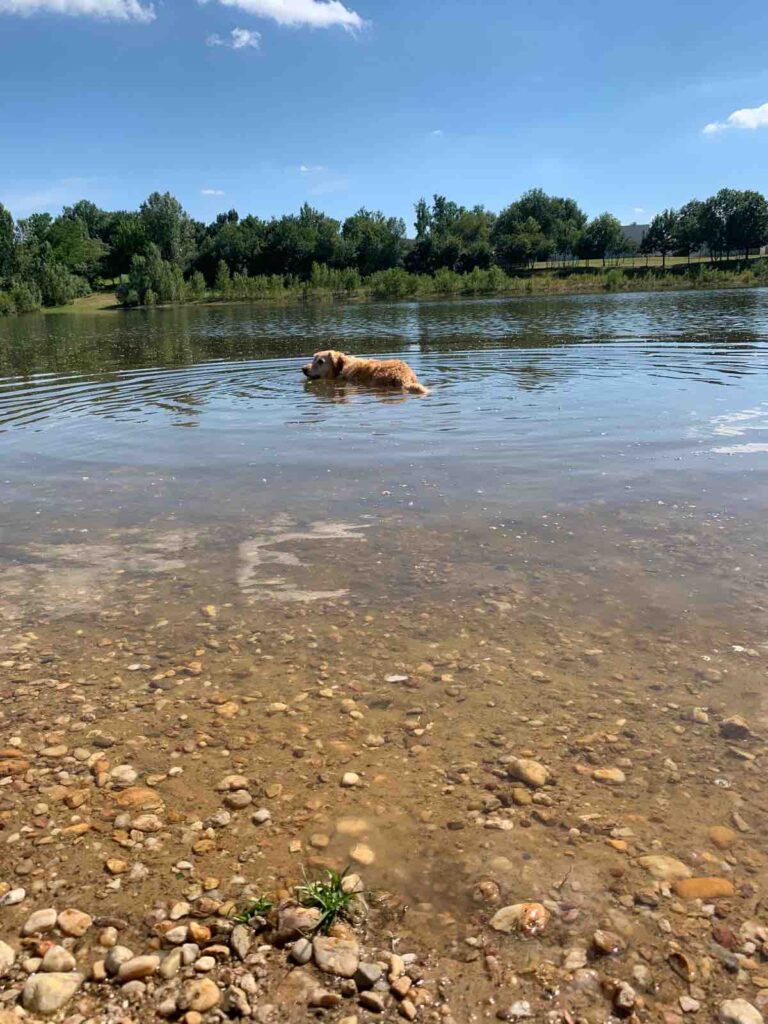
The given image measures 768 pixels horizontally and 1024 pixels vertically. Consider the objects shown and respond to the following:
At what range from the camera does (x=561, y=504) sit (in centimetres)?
743

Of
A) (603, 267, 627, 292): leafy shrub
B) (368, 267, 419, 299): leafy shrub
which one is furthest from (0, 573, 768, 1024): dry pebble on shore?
(603, 267, 627, 292): leafy shrub

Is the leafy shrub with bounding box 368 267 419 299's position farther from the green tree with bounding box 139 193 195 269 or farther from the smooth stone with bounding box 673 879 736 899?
the smooth stone with bounding box 673 879 736 899

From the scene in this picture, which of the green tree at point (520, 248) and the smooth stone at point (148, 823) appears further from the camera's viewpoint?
the green tree at point (520, 248)

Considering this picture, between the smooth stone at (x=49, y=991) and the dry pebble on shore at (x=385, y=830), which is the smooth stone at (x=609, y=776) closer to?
the dry pebble on shore at (x=385, y=830)

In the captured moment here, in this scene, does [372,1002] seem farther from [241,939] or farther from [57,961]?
[57,961]

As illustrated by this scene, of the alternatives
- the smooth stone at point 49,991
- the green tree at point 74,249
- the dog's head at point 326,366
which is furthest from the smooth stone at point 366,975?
the green tree at point 74,249

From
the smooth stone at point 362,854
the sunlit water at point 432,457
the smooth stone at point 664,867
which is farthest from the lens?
the sunlit water at point 432,457

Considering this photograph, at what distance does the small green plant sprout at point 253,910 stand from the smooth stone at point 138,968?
1.04ft

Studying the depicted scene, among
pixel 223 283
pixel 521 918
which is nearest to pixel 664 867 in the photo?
pixel 521 918

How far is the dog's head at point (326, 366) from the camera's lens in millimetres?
18188

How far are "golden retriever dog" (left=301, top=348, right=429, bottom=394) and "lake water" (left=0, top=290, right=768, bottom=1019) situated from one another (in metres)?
4.73

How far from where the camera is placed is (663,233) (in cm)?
12800

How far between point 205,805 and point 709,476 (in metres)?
7.10

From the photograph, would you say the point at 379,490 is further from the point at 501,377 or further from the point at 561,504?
the point at 501,377
